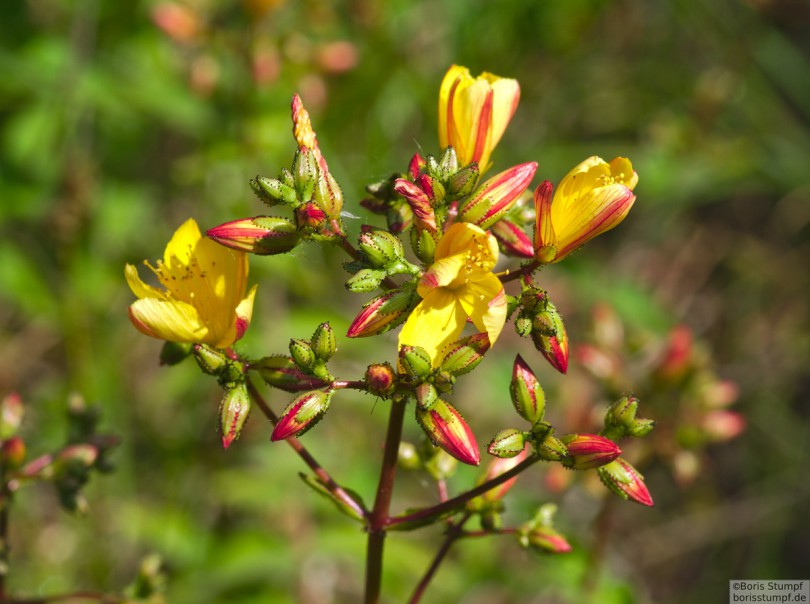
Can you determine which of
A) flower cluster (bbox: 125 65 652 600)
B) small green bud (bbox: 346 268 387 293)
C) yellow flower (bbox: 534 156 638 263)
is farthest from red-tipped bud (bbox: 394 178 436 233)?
yellow flower (bbox: 534 156 638 263)

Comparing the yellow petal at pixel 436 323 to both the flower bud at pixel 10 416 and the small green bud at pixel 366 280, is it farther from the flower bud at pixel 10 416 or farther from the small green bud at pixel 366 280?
the flower bud at pixel 10 416

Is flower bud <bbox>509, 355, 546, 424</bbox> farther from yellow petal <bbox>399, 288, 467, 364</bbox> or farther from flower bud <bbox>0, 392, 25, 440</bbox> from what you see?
flower bud <bbox>0, 392, 25, 440</bbox>

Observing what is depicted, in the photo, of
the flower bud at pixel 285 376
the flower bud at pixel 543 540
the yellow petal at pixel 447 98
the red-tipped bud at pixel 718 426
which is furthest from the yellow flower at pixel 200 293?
the red-tipped bud at pixel 718 426

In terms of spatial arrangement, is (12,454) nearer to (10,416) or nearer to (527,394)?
(10,416)

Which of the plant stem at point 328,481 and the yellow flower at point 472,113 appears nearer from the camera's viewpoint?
the plant stem at point 328,481

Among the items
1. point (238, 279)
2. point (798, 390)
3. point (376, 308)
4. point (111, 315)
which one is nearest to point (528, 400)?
point (376, 308)
